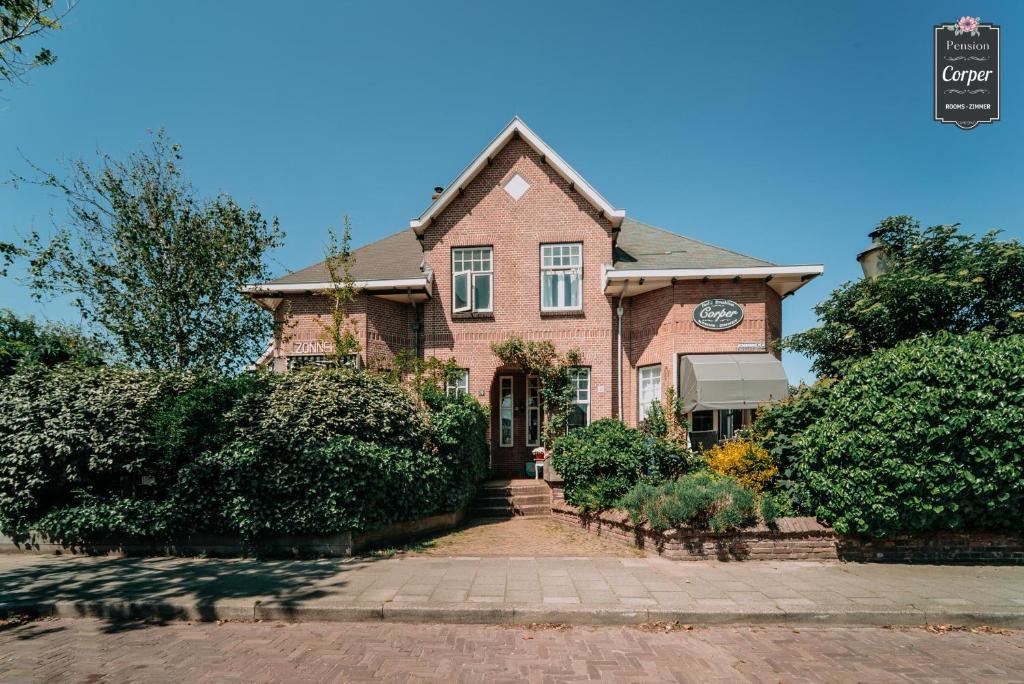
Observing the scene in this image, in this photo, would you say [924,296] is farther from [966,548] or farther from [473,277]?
[473,277]

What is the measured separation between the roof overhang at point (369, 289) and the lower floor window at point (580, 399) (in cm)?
486

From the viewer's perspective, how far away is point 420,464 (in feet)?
30.7

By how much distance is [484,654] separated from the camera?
509 centimetres

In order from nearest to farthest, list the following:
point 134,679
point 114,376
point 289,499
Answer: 1. point 134,679
2. point 289,499
3. point 114,376

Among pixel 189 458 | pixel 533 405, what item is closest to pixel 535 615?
pixel 189 458

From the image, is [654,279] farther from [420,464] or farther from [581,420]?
[420,464]

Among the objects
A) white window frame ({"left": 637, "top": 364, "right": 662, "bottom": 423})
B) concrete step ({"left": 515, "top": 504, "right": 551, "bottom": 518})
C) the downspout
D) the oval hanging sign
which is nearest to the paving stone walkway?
concrete step ({"left": 515, "top": 504, "right": 551, "bottom": 518})

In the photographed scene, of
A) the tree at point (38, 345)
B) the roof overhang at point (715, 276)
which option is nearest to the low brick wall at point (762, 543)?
the roof overhang at point (715, 276)

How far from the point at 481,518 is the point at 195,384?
6414 mm

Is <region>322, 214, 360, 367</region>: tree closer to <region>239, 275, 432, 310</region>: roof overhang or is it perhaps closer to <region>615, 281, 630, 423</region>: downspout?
<region>239, 275, 432, 310</region>: roof overhang

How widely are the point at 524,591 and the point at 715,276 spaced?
9823 mm

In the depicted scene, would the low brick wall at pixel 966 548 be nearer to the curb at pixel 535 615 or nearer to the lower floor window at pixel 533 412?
the curb at pixel 535 615

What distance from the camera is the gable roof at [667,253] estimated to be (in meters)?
13.8

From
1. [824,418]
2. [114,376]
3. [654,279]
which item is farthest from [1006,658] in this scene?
[114,376]
